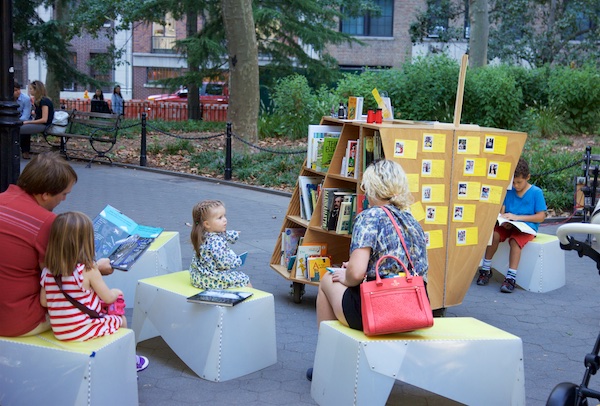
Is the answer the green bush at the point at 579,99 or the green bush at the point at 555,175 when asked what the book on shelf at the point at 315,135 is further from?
the green bush at the point at 579,99

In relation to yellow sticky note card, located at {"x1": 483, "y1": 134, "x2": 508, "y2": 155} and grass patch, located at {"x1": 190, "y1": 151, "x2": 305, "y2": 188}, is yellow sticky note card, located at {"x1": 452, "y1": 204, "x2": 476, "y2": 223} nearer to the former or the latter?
yellow sticky note card, located at {"x1": 483, "y1": 134, "x2": 508, "y2": 155}

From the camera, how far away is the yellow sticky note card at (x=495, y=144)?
6598 millimetres

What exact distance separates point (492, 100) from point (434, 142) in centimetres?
1242

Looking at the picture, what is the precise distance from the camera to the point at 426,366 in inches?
182

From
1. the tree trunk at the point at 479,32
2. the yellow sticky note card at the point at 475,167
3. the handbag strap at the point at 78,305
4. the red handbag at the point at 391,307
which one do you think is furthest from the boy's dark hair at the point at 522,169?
the tree trunk at the point at 479,32

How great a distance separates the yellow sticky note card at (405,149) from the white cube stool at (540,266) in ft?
7.88

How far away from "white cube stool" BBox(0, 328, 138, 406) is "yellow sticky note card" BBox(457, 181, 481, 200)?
3.25 meters

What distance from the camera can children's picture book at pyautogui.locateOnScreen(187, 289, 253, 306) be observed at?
17.1 feet

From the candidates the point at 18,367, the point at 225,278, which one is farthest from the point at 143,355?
the point at 18,367

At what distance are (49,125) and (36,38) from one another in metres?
4.89

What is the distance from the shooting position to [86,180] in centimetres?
1494

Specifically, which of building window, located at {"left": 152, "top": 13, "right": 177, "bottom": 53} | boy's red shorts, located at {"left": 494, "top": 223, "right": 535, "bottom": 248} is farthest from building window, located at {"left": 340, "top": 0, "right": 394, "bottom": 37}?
boy's red shorts, located at {"left": 494, "top": 223, "right": 535, "bottom": 248}

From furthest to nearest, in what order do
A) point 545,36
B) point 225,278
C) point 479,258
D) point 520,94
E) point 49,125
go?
point 545,36
point 520,94
point 49,125
point 479,258
point 225,278

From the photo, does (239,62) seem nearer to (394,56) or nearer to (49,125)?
(49,125)
